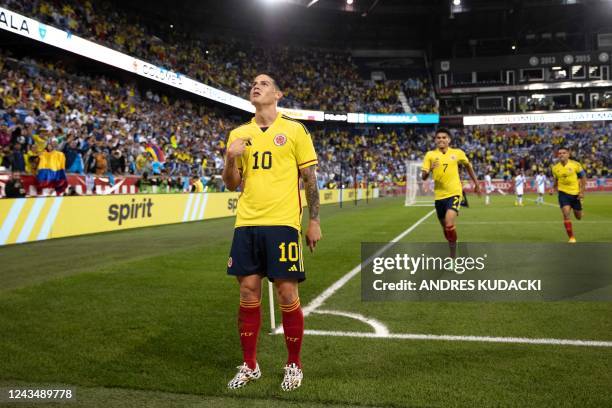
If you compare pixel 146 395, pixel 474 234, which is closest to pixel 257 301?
pixel 146 395

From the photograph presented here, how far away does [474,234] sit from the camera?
45.3ft

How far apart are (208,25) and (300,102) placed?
1219 centimetres

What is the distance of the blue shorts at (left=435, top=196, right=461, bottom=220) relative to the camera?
29.6ft

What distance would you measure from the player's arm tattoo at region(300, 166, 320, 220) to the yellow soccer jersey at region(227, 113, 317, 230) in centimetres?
5

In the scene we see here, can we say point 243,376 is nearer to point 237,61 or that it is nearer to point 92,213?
point 92,213

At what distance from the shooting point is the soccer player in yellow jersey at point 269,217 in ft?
12.1

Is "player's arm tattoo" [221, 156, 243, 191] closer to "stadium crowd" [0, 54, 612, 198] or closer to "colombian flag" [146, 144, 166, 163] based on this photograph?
"stadium crowd" [0, 54, 612, 198]

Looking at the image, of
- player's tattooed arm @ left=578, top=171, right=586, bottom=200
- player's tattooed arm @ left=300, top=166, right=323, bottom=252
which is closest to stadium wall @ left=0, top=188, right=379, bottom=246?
player's tattooed arm @ left=300, top=166, right=323, bottom=252

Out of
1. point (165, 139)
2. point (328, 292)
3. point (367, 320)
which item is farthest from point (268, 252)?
point (165, 139)

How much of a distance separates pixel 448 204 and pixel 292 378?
622 cm

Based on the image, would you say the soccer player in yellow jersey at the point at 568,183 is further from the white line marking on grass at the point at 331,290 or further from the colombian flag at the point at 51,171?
the colombian flag at the point at 51,171

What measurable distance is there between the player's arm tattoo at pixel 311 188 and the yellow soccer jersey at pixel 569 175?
1006 cm

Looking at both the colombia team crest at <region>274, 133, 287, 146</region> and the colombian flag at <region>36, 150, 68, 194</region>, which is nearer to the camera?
the colombia team crest at <region>274, 133, 287, 146</region>

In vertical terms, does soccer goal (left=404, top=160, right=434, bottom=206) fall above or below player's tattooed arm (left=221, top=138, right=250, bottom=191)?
below
